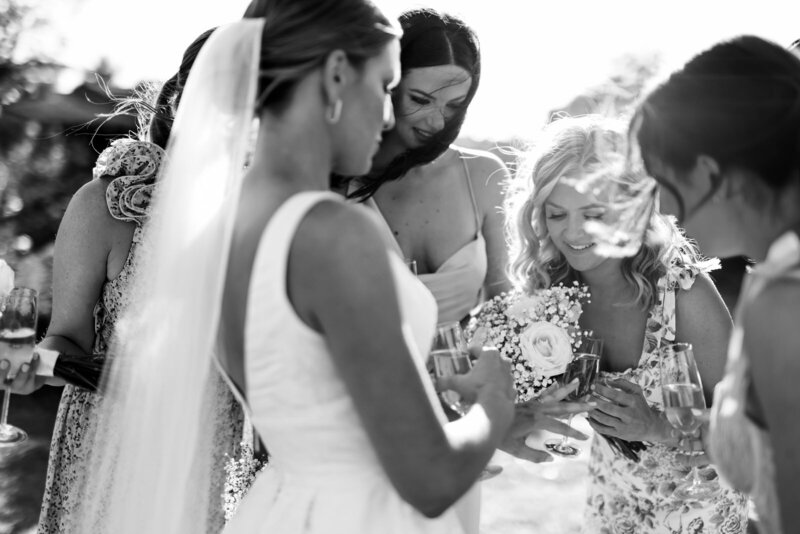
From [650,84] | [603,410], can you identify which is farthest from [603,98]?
[650,84]

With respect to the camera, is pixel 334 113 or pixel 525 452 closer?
pixel 334 113

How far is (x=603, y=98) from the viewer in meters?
3.49

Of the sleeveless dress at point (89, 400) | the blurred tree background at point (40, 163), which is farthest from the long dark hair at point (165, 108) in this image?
the blurred tree background at point (40, 163)

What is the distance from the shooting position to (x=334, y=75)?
1744mm

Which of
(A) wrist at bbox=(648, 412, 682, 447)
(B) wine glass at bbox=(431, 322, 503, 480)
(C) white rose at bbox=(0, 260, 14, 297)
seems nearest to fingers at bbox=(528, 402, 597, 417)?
(A) wrist at bbox=(648, 412, 682, 447)

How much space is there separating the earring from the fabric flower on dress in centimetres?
163

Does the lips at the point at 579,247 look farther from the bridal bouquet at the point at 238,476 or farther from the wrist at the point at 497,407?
the wrist at the point at 497,407

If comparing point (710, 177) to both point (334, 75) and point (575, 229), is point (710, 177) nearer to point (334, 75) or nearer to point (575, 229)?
point (334, 75)

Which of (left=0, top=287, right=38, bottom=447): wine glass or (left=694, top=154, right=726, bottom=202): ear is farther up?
(left=694, top=154, right=726, bottom=202): ear

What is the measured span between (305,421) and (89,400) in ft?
5.68

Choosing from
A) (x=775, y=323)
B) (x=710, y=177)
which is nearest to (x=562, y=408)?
(x=710, y=177)

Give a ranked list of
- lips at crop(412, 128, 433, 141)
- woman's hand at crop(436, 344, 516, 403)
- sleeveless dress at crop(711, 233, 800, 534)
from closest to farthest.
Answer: sleeveless dress at crop(711, 233, 800, 534) < woman's hand at crop(436, 344, 516, 403) < lips at crop(412, 128, 433, 141)

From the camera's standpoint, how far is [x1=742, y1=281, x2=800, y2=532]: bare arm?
1362 millimetres

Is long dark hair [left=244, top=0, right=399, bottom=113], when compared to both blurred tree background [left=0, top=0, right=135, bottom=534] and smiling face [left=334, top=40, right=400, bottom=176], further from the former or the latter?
blurred tree background [left=0, top=0, right=135, bottom=534]
